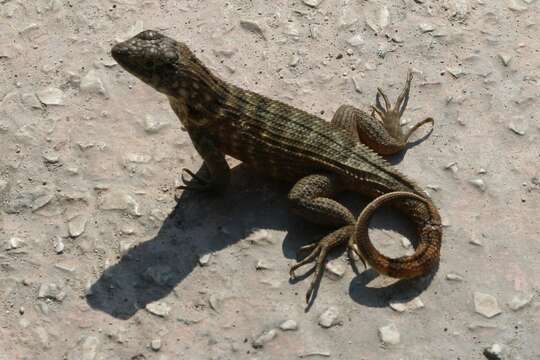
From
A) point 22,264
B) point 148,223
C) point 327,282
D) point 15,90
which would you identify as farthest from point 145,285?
point 15,90

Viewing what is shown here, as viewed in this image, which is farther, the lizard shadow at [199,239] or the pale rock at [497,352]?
the lizard shadow at [199,239]

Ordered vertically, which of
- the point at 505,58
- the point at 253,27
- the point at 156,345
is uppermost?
the point at 505,58

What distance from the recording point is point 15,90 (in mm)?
6270

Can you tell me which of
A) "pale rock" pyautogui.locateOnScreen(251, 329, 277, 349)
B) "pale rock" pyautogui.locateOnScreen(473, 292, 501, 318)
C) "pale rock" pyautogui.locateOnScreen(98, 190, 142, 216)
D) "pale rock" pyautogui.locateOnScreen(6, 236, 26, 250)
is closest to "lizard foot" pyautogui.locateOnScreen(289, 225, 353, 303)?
"pale rock" pyautogui.locateOnScreen(251, 329, 277, 349)

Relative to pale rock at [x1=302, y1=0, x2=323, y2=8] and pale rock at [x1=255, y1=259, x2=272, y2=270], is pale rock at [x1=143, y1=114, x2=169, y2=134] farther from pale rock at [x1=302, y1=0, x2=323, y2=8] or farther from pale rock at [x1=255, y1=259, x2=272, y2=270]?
pale rock at [x1=302, y1=0, x2=323, y2=8]

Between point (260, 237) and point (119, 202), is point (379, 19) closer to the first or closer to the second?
point (260, 237)

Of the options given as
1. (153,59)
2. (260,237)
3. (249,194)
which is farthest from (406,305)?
(153,59)

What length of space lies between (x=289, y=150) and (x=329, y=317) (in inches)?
48.9

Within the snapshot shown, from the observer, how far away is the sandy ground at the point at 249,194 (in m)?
4.93

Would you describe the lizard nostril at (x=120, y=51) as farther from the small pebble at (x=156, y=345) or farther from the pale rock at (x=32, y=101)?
the small pebble at (x=156, y=345)

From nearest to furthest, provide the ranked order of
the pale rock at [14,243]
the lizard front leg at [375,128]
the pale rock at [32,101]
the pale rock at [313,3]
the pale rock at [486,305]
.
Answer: the pale rock at [486,305]
the pale rock at [14,243]
the lizard front leg at [375,128]
the pale rock at [32,101]
the pale rock at [313,3]

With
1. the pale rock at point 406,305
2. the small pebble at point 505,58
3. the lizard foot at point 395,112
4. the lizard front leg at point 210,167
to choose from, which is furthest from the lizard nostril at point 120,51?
the small pebble at point 505,58

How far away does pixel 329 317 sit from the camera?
4.96 metres

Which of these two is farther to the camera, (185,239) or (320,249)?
(185,239)
